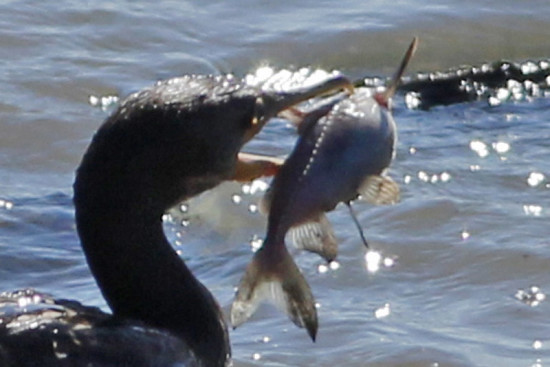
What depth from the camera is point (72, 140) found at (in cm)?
887

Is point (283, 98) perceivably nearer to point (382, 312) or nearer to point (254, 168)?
point (254, 168)

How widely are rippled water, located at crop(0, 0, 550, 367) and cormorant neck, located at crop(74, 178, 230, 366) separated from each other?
29.2 inches

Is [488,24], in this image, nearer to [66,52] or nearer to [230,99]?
[66,52]

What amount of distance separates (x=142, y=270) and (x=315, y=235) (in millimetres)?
588

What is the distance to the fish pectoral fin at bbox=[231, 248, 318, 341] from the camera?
18.0ft

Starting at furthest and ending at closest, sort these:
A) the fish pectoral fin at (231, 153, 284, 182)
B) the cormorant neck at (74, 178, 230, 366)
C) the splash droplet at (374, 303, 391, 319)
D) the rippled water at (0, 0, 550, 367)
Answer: the splash droplet at (374, 303, 391, 319)
the rippled water at (0, 0, 550, 367)
the fish pectoral fin at (231, 153, 284, 182)
the cormorant neck at (74, 178, 230, 366)

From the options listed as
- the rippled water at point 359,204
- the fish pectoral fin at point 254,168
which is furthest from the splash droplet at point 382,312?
the fish pectoral fin at point 254,168

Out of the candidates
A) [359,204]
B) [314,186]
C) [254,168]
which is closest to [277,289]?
[314,186]

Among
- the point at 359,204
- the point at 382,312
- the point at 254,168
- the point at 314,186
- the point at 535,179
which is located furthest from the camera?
the point at 535,179

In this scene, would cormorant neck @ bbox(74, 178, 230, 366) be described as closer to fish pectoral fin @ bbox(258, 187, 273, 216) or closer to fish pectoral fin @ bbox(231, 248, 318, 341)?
fish pectoral fin @ bbox(231, 248, 318, 341)

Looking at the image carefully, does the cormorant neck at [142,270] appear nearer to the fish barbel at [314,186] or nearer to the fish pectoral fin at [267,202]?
the fish barbel at [314,186]

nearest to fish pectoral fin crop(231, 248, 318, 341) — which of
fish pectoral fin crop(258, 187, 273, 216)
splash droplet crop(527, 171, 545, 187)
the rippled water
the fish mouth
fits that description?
fish pectoral fin crop(258, 187, 273, 216)

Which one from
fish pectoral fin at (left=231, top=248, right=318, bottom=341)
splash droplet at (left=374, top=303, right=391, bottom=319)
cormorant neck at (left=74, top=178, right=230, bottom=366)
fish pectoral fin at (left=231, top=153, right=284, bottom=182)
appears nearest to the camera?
fish pectoral fin at (left=231, top=248, right=318, bottom=341)

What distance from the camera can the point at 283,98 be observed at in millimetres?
5719
